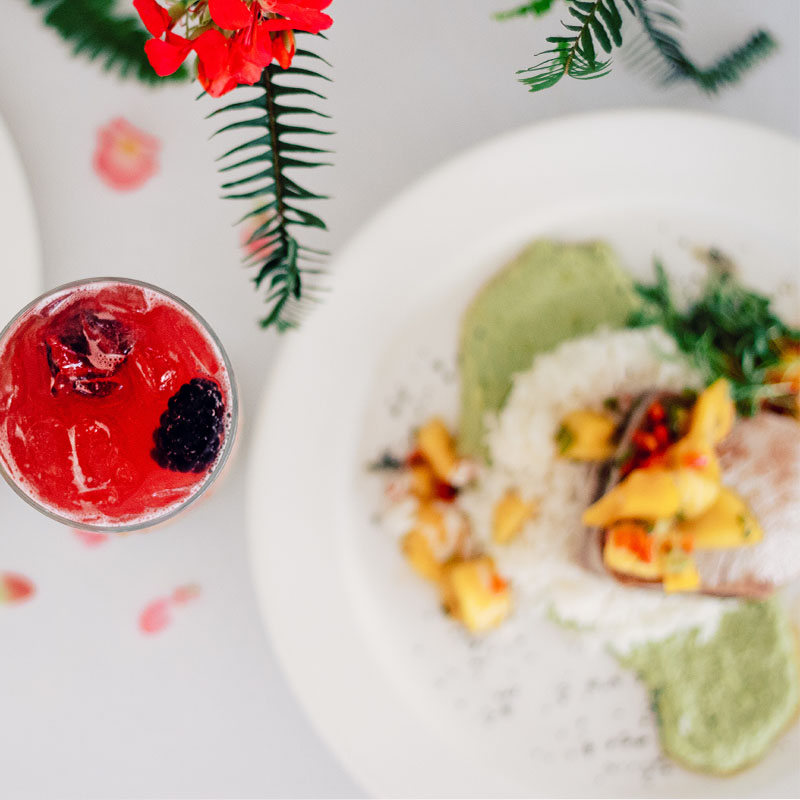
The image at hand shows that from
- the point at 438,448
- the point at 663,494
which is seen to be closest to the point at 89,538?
the point at 438,448

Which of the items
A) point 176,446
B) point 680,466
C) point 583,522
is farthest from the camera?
point 583,522

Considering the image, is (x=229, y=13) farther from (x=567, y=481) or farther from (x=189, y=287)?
(x=567, y=481)

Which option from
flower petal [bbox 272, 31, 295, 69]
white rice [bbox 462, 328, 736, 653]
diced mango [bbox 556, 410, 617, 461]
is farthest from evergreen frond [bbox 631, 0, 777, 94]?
flower petal [bbox 272, 31, 295, 69]

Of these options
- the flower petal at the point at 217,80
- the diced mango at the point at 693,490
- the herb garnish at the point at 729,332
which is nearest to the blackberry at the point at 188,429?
the flower petal at the point at 217,80

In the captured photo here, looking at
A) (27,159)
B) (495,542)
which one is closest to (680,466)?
(495,542)

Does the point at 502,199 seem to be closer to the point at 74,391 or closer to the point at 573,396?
the point at 573,396

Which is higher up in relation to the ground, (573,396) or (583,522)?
(573,396)

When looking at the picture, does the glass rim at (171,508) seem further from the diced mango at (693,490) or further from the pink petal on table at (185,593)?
the diced mango at (693,490)
